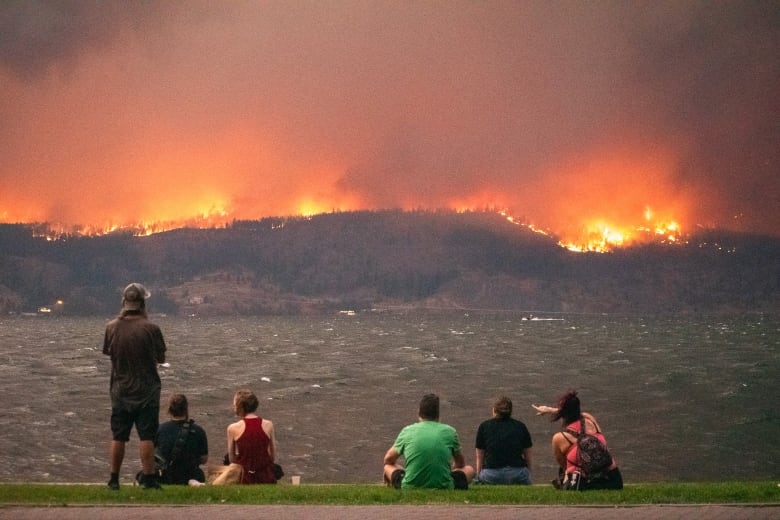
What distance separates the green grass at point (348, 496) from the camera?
12797 mm

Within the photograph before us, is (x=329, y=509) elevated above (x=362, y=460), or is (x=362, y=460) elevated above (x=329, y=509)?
(x=329, y=509)

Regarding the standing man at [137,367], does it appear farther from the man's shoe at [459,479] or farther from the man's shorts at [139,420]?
the man's shoe at [459,479]

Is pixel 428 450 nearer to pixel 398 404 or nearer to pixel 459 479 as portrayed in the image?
pixel 459 479

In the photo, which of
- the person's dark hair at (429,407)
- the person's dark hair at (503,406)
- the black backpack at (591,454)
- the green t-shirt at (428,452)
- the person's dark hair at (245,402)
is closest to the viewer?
the black backpack at (591,454)

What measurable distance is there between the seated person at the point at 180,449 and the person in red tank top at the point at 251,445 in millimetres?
A: 928

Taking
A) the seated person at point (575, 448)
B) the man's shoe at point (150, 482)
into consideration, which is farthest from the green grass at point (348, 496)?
the seated person at point (575, 448)

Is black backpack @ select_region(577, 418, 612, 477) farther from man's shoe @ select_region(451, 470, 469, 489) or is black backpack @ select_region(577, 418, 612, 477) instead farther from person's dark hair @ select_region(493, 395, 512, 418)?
person's dark hair @ select_region(493, 395, 512, 418)

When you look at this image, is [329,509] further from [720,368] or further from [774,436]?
[720,368]

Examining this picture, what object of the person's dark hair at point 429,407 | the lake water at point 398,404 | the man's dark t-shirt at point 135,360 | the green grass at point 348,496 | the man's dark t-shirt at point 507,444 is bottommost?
the lake water at point 398,404

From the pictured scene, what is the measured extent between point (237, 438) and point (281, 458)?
23.5 metres

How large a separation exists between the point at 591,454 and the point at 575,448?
0.23m

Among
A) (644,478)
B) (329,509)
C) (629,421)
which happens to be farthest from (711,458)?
(329,509)

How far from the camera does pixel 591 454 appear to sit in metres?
13.7

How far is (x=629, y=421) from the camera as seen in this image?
160 ft
